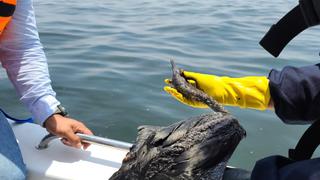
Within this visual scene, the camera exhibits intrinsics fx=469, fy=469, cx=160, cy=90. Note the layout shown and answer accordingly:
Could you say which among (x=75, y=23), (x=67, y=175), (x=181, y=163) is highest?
(x=181, y=163)

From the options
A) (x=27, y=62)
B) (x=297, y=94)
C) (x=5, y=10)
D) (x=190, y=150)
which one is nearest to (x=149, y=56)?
(x=27, y=62)

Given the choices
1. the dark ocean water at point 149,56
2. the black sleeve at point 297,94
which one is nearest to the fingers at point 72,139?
the black sleeve at point 297,94

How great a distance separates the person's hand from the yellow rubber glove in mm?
568

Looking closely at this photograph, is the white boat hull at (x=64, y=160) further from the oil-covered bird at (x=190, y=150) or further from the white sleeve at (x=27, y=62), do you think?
the oil-covered bird at (x=190, y=150)

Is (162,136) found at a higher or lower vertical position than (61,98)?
higher

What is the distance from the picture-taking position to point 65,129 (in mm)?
1949

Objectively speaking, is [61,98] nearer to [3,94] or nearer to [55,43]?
[3,94]

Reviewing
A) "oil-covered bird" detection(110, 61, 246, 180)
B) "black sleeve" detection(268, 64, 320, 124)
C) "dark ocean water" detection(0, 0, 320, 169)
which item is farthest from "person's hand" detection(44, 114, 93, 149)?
"dark ocean water" detection(0, 0, 320, 169)

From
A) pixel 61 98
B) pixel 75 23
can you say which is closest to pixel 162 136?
pixel 61 98

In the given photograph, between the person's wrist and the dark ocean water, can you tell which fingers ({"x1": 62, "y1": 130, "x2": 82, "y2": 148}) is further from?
the dark ocean water

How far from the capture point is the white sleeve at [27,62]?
205 centimetres

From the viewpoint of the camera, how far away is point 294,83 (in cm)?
171

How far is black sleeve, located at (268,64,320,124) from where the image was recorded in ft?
5.52

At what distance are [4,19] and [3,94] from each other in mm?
1895
